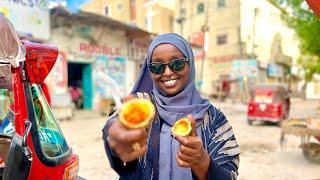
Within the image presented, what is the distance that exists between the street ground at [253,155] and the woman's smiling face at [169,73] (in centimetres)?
476

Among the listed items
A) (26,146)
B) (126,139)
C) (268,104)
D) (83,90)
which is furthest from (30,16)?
(126,139)

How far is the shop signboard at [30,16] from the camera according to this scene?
40.1ft

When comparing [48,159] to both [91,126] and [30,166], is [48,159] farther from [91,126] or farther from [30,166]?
[91,126]

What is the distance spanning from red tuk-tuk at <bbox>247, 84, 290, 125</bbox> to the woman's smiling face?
12.0 meters

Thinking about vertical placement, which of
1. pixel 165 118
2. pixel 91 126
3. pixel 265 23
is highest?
pixel 265 23

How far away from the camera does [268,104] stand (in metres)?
13.2

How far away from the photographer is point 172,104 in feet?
5.60

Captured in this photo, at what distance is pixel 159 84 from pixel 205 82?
32.2m

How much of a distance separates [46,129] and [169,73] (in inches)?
45.9

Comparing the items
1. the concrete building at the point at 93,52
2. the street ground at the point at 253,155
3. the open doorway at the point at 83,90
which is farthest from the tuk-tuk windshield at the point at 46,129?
the open doorway at the point at 83,90

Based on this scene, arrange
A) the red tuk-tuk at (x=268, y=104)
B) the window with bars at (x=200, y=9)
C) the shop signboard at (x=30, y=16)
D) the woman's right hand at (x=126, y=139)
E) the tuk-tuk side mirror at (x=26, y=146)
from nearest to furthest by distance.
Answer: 1. the woman's right hand at (x=126, y=139)
2. the tuk-tuk side mirror at (x=26, y=146)
3. the shop signboard at (x=30, y=16)
4. the red tuk-tuk at (x=268, y=104)
5. the window with bars at (x=200, y=9)

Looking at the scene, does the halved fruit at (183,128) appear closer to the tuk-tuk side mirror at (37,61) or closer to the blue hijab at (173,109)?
the blue hijab at (173,109)

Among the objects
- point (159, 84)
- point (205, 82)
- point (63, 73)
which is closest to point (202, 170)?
point (159, 84)

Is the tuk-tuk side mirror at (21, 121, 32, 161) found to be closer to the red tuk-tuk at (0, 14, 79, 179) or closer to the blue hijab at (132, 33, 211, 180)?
the red tuk-tuk at (0, 14, 79, 179)
